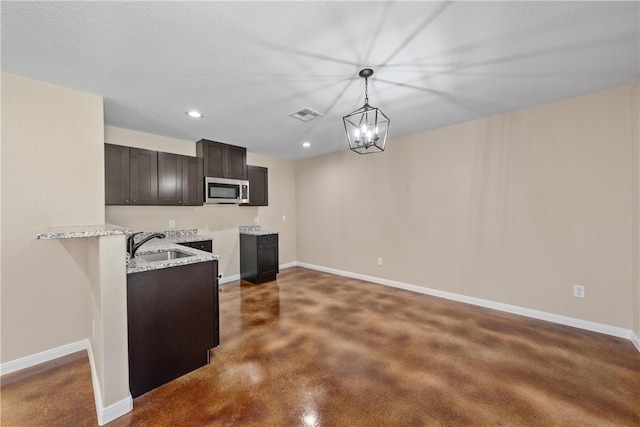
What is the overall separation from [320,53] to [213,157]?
2.92 meters

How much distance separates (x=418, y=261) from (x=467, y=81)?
2.62m

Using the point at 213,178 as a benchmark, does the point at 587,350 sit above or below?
below

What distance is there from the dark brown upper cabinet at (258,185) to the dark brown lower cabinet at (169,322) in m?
2.77

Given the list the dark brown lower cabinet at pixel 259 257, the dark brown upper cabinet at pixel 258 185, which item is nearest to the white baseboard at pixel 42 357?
the dark brown lower cabinet at pixel 259 257

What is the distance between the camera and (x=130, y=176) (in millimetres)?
3332

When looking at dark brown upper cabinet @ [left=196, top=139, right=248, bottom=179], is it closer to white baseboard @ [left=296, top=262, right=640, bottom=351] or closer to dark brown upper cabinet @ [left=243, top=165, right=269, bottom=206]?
dark brown upper cabinet @ [left=243, top=165, right=269, bottom=206]

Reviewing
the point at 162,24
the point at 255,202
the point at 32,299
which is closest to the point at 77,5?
the point at 162,24

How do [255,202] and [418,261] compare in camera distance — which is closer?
[418,261]

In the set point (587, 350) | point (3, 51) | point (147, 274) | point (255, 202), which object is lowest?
point (587, 350)

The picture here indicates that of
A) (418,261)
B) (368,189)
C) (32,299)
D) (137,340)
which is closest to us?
(137,340)

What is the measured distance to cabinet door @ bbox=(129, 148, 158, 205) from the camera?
3.35 meters

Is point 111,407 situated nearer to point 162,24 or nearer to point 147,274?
point 147,274

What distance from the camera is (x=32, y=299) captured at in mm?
2262

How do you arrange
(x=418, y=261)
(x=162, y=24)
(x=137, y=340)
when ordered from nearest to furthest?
(x=162, y=24) < (x=137, y=340) < (x=418, y=261)
